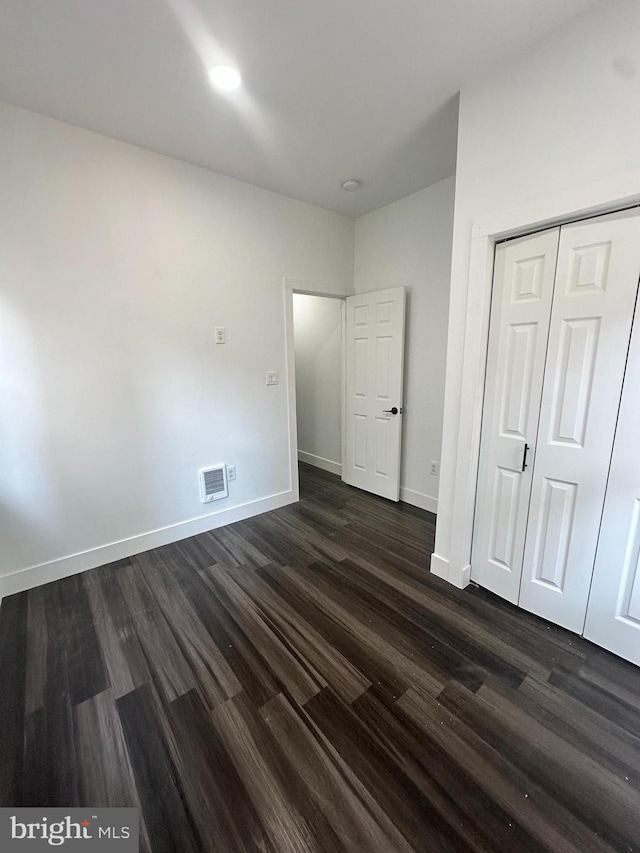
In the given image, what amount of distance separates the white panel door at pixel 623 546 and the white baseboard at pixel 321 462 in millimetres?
2700

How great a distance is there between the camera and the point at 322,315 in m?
3.97

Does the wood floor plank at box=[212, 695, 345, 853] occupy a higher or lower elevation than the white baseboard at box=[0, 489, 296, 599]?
lower

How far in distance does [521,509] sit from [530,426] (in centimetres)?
46

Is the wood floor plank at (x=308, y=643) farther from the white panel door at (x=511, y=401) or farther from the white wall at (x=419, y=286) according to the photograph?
the white wall at (x=419, y=286)

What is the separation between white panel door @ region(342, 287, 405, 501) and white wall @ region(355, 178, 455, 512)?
0.12 meters

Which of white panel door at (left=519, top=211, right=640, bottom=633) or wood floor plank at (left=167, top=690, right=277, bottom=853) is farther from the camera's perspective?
white panel door at (left=519, top=211, right=640, bottom=633)

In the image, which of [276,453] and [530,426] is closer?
[530,426]

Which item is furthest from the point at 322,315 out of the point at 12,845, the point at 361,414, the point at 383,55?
the point at 12,845

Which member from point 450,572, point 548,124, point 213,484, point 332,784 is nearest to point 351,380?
point 213,484

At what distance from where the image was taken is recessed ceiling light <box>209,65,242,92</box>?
5.23 feet

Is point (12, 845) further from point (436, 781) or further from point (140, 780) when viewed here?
point (436, 781)

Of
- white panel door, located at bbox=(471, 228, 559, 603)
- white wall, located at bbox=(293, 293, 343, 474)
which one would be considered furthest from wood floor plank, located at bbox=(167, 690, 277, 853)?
white wall, located at bbox=(293, 293, 343, 474)

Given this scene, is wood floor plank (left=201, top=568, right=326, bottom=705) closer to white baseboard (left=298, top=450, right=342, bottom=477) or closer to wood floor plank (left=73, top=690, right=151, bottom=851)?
wood floor plank (left=73, top=690, right=151, bottom=851)

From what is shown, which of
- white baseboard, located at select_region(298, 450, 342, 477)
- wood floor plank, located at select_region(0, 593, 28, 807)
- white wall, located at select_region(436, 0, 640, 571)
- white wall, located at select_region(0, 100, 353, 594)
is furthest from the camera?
white baseboard, located at select_region(298, 450, 342, 477)
